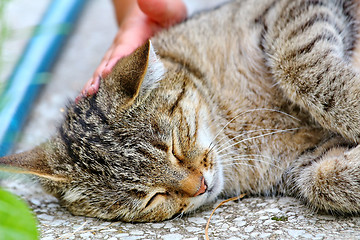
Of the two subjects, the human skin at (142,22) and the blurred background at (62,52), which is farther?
the blurred background at (62,52)

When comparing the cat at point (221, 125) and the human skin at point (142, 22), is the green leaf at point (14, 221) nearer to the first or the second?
the cat at point (221, 125)

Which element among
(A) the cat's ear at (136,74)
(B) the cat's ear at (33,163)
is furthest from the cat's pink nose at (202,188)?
(B) the cat's ear at (33,163)

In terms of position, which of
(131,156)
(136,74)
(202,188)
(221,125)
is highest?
(136,74)

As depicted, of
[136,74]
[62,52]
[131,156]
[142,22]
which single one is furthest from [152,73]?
[62,52]

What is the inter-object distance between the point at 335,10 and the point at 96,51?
2911 mm

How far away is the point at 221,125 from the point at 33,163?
1122mm

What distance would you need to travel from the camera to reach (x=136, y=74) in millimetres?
2115

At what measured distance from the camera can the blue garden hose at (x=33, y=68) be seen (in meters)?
2.97

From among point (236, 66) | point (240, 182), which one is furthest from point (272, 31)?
point (240, 182)

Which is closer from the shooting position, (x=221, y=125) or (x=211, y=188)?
(x=211, y=188)

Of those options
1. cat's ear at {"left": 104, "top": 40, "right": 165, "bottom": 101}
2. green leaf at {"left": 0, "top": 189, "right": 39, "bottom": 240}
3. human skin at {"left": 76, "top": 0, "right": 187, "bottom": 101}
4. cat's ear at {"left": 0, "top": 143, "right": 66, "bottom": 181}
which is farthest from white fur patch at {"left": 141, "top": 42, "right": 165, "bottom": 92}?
green leaf at {"left": 0, "top": 189, "right": 39, "bottom": 240}

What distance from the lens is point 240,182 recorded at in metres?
2.56

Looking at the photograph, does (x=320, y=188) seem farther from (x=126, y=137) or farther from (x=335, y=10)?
(x=335, y=10)

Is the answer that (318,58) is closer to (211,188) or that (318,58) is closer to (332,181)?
(332,181)
